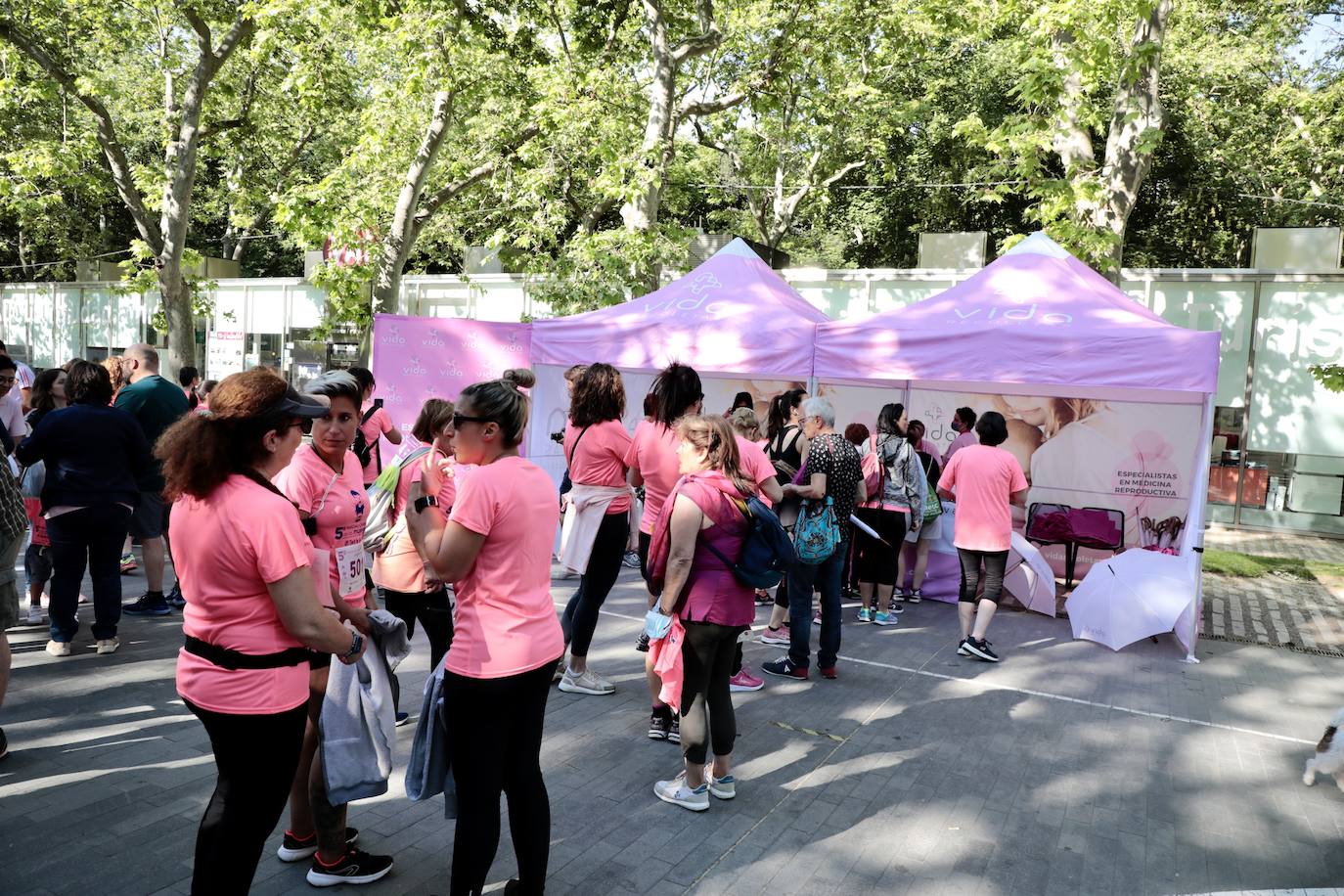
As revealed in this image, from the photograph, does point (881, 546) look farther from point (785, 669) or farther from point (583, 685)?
point (583, 685)

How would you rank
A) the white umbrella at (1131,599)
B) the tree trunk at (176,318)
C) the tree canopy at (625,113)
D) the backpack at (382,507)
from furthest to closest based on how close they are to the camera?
the tree trunk at (176,318) < the tree canopy at (625,113) < the white umbrella at (1131,599) < the backpack at (382,507)

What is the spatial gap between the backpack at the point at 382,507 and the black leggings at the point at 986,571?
391 cm

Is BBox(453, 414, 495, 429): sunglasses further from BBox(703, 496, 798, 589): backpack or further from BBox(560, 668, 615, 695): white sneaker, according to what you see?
BBox(560, 668, 615, 695): white sneaker

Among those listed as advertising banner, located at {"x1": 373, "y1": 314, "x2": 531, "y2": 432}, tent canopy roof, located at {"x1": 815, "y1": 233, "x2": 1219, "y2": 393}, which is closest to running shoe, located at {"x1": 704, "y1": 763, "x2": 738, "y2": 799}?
tent canopy roof, located at {"x1": 815, "y1": 233, "x2": 1219, "y2": 393}

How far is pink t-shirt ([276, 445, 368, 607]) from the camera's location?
3.27 m

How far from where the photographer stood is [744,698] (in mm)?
5480

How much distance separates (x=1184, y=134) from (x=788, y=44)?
41.8 ft

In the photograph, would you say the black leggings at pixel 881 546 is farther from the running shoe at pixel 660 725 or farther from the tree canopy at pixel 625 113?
the tree canopy at pixel 625 113

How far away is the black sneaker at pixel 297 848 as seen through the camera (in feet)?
11.0

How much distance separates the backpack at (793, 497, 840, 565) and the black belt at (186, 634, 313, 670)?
3580mm

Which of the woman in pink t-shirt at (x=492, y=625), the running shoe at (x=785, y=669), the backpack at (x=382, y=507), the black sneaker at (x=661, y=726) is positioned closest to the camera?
the woman in pink t-shirt at (x=492, y=625)

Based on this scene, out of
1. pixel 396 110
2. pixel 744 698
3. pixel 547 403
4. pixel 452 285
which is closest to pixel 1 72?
pixel 396 110

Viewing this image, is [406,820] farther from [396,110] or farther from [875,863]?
[396,110]

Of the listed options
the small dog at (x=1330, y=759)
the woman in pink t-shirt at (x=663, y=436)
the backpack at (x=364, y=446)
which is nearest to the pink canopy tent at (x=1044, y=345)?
the small dog at (x=1330, y=759)
